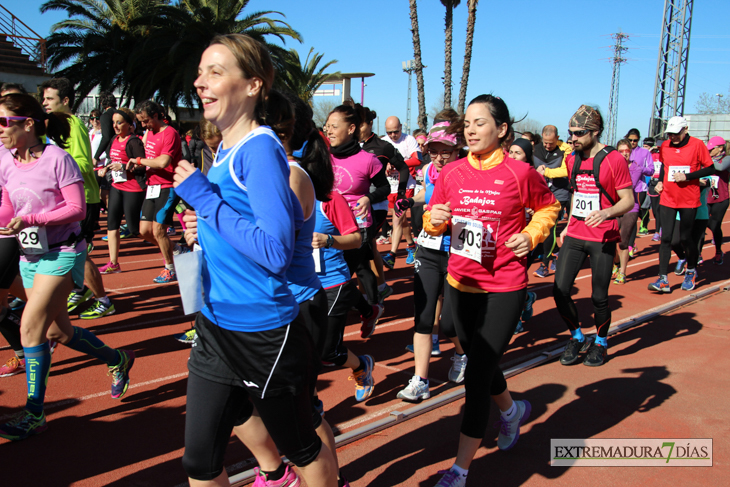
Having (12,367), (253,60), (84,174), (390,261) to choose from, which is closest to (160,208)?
(84,174)

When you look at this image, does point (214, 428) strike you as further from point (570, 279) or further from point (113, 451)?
point (570, 279)

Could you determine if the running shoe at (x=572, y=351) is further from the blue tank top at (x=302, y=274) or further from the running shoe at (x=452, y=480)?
the blue tank top at (x=302, y=274)

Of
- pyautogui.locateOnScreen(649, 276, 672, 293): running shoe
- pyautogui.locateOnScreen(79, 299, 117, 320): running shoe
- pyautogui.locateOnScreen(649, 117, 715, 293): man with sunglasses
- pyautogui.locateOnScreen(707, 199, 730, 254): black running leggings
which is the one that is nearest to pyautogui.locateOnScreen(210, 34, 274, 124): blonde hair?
pyautogui.locateOnScreen(79, 299, 117, 320): running shoe

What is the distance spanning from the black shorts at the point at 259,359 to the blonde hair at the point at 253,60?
78cm

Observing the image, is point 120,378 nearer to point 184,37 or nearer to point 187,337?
point 187,337

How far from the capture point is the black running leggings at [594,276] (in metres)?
5.11

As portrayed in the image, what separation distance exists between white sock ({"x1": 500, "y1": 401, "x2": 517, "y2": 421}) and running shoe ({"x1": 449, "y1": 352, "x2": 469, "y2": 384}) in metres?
1.20

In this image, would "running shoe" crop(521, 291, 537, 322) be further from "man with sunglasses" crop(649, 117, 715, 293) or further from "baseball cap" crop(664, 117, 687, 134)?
"baseball cap" crop(664, 117, 687, 134)

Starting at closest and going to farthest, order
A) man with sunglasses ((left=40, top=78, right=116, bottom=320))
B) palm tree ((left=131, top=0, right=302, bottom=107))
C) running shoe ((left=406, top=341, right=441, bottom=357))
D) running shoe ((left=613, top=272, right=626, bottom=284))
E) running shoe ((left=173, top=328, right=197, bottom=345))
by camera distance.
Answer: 1. running shoe ((left=406, top=341, right=441, bottom=357))
2. running shoe ((left=173, top=328, right=197, bottom=345))
3. man with sunglasses ((left=40, top=78, right=116, bottom=320))
4. running shoe ((left=613, top=272, right=626, bottom=284))
5. palm tree ((left=131, top=0, right=302, bottom=107))

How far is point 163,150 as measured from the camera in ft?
25.1

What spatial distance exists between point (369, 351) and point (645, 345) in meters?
2.78

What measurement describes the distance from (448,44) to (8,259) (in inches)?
896

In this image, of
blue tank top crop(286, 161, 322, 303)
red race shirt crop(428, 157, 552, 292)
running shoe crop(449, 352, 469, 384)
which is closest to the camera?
blue tank top crop(286, 161, 322, 303)

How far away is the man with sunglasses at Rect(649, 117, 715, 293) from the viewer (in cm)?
779
